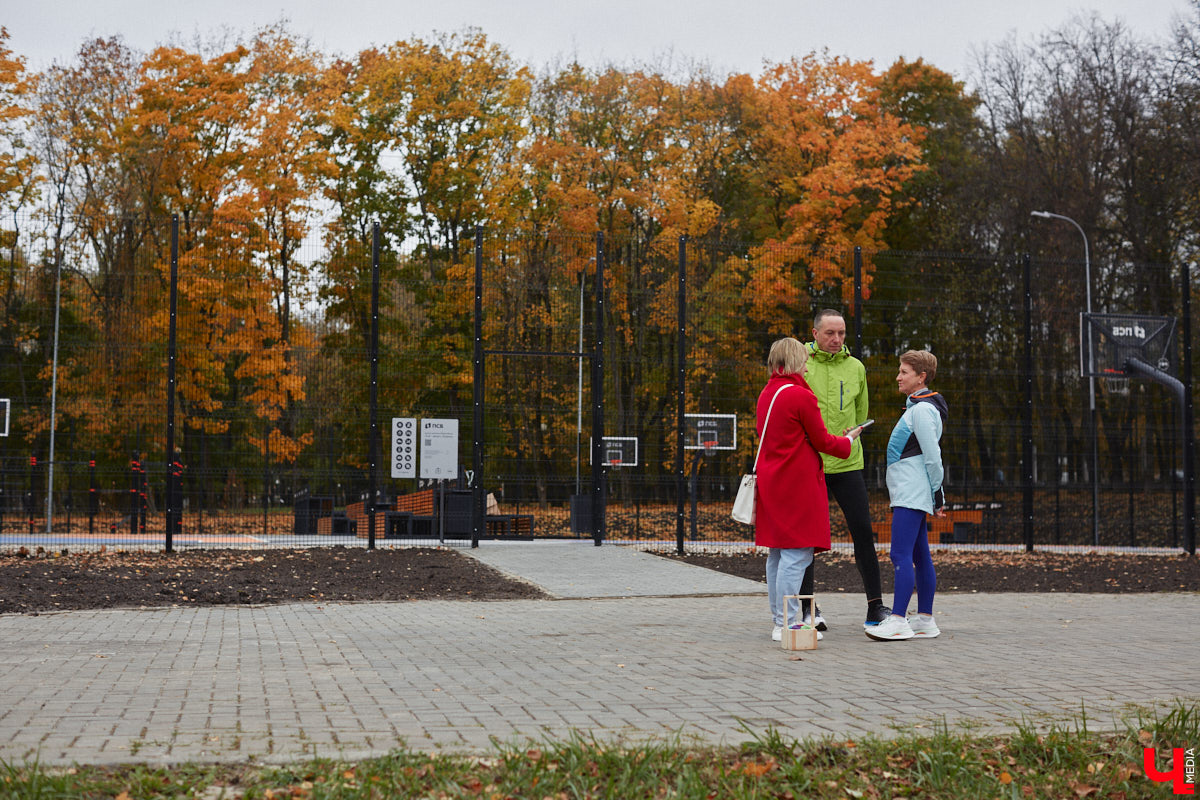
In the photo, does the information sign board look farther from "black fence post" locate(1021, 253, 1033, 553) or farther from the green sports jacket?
the green sports jacket

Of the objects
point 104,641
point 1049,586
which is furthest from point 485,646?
point 1049,586

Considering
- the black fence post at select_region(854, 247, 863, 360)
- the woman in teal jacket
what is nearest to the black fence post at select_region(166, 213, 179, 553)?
the black fence post at select_region(854, 247, 863, 360)

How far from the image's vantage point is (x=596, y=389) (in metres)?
15.5

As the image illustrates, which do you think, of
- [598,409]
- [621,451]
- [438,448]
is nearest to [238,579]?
[438,448]

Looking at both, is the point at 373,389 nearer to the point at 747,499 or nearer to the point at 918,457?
the point at 747,499

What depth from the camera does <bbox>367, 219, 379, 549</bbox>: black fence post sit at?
47.4 feet

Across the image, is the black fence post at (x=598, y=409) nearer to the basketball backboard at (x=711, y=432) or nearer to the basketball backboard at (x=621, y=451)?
the basketball backboard at (x=621, y=451)

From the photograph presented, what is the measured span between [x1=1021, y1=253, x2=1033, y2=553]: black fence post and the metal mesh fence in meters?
0.05

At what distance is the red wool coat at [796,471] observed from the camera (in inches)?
273

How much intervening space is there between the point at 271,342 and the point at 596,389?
480 centimetres

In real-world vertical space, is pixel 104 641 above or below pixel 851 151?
below

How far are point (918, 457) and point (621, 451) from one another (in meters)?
9.43

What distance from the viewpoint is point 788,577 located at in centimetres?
701

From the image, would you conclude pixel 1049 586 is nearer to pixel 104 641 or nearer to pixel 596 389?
pixel 596 389
